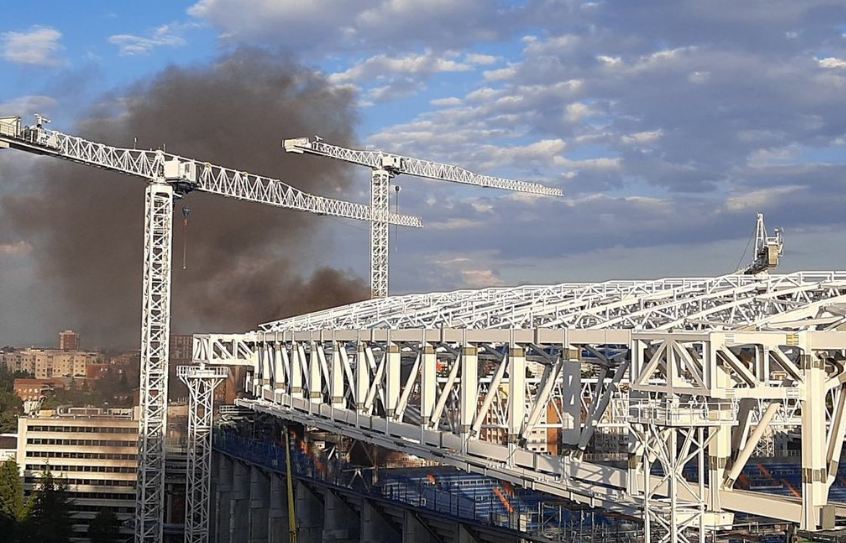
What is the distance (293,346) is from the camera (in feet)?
131

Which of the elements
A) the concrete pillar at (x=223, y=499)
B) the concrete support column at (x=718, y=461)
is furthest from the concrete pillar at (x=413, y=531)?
the concrete pillar at (x=223, y=499)

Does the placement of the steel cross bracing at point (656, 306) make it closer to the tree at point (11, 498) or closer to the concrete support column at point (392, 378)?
the concrete support column at point (392, 378)

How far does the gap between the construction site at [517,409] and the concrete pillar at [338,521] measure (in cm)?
8

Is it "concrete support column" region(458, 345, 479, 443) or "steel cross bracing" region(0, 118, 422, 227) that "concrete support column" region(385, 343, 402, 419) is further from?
"steel cross bracing" region(0, 118, 422, 227)

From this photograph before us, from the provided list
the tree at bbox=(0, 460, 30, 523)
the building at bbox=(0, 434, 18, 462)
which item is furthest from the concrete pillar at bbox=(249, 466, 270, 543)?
the building at bbox=(0, 434, 18, 462)

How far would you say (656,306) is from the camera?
24969 millimetres

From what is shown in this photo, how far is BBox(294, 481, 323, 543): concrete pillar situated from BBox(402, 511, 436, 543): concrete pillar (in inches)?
405

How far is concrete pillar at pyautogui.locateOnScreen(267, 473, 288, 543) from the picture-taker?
4397 centimetres

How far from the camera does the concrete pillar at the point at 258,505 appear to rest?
48.0 metres

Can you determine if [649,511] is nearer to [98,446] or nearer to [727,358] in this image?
[727,358]

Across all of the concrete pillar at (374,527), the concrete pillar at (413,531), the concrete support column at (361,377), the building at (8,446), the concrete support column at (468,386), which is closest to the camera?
the concrete support column at (468,386)

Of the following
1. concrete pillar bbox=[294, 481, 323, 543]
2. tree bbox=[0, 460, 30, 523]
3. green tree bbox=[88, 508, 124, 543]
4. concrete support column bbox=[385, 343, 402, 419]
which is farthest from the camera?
green tree bbox=[88, 508, 124, 543]

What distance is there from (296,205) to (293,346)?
30.2 meters

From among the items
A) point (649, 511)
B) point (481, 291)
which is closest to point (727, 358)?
point (649, 511)
